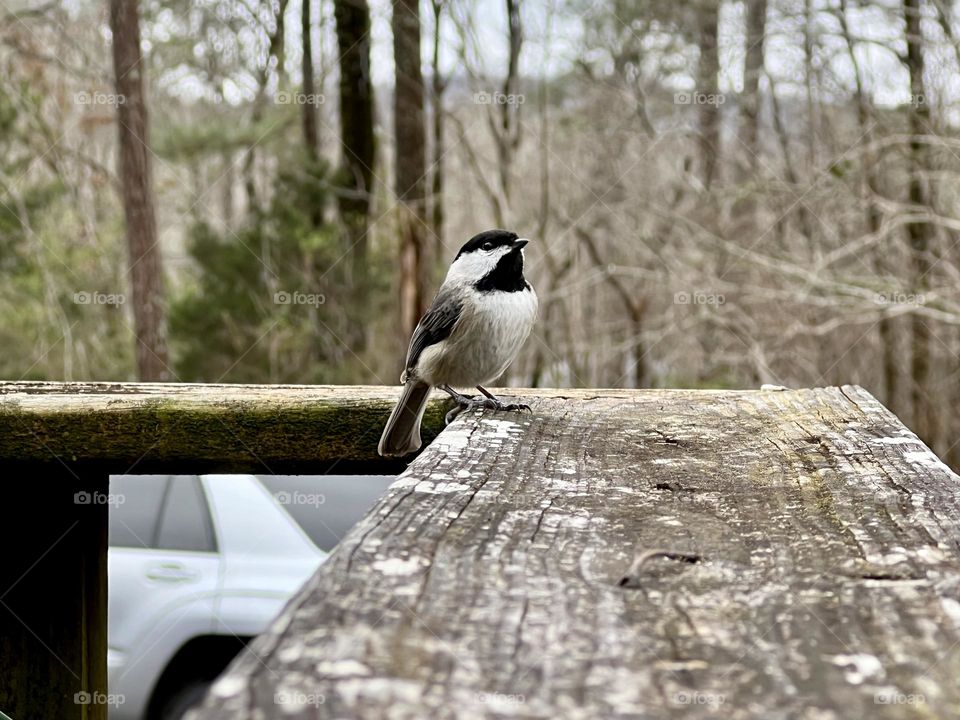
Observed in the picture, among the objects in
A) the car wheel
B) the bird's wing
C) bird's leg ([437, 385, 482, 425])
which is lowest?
the car wheel

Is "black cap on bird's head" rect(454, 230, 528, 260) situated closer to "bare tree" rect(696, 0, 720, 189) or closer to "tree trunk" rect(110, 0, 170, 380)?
"tree trunk" rect(110, 0, 170, 380)

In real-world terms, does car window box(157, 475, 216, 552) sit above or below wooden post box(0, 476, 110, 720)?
below

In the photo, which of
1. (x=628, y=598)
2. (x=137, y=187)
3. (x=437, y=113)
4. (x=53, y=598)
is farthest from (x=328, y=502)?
(x=437, y=113)

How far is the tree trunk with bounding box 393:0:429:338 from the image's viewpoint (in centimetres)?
1034

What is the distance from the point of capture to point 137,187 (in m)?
9.67

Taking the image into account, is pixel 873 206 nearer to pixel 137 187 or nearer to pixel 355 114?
pixel 355 114

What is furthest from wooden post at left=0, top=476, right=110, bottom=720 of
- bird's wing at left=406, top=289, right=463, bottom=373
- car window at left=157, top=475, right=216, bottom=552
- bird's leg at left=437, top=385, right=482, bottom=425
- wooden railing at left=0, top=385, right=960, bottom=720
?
car window at left=157, top=475, right=216, bottom=552

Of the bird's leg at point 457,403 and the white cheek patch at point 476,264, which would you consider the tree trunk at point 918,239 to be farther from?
the bird's leg at point 457,403

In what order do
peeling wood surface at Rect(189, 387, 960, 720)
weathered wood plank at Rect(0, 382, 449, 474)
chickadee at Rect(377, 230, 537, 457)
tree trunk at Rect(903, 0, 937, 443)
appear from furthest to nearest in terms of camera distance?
tree trunk at Rect(903, 0, 937, 443), chickadee at Rect(377, 230, 537, 457), weathered wood plank at Rect(0, 382, 449, 474), peeling wood surface at Rect(189, 387, 960, 720)

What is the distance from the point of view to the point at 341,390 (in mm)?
2549

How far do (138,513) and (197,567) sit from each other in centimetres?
39

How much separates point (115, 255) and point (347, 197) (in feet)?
13.7

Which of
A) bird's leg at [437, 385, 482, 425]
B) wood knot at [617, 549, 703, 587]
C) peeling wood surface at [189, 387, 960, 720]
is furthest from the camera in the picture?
bird's leg at [437, 385, 482, 425]

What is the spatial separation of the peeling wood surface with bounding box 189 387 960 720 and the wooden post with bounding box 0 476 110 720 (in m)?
1.27
